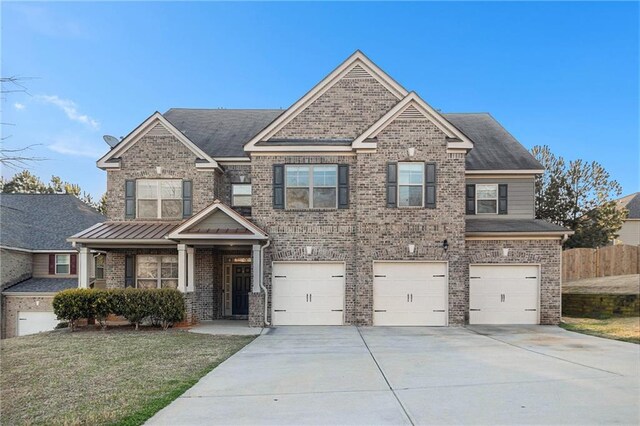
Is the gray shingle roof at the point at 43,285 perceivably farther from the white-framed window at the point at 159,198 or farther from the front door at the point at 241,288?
the front door at the point at 241,288

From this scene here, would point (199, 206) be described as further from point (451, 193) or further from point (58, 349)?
point (451, 193)

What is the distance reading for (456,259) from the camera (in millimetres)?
13875

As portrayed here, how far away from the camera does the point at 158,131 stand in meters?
15.6

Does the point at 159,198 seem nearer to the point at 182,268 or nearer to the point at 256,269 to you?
the point at 182,268

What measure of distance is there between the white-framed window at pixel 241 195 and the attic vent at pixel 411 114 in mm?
6312

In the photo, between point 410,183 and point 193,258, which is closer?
point 410,183

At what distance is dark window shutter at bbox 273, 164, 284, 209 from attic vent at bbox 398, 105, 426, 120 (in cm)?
436

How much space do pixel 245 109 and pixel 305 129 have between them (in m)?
7.06

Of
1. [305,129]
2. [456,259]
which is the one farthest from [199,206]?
[456,259]

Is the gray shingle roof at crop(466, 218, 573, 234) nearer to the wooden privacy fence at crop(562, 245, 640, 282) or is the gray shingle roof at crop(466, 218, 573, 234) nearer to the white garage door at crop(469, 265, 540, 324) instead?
the white garage door at crop(469, 265, 540, 324)

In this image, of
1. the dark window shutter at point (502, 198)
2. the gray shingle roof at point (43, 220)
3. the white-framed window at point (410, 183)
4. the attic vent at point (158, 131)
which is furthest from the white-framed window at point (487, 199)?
the gray shingle roof at point (43, 220)

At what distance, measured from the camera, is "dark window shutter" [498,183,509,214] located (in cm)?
1603

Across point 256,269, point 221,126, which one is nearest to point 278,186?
point 256,269

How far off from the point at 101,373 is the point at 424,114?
11574mm
